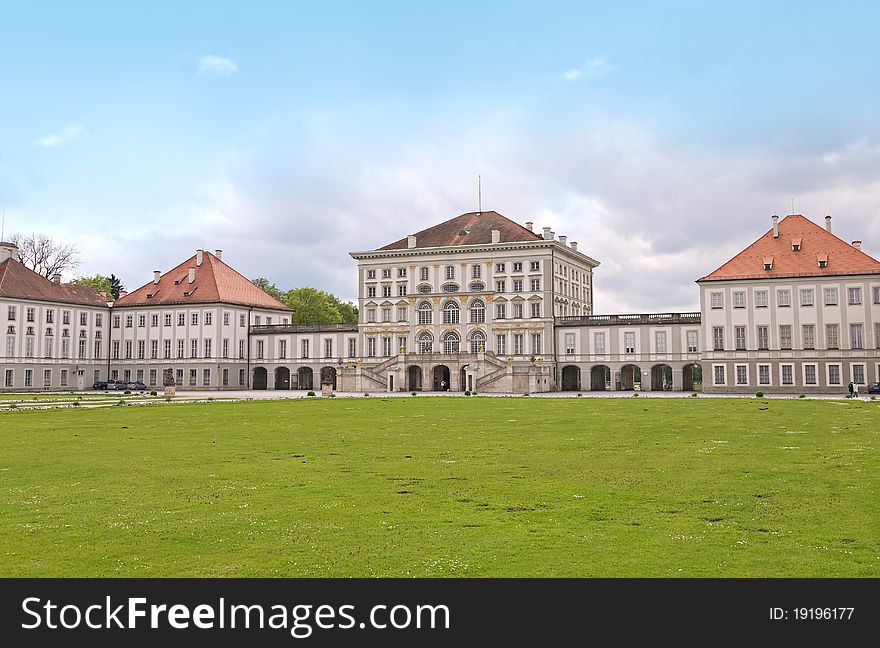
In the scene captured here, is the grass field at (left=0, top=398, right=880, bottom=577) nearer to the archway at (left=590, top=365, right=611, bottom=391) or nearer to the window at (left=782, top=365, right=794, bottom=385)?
the window at (left=782, top=365, right=794, bottom=385)

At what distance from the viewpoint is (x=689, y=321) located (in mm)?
72375

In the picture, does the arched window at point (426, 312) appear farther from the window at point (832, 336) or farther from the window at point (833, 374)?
the window at point (833, 374)

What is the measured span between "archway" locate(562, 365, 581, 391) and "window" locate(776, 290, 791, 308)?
20783 millimetres

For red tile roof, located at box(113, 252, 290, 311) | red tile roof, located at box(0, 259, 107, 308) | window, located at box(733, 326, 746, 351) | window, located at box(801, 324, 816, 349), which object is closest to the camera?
window, located at box(801, 324, 816, 349)

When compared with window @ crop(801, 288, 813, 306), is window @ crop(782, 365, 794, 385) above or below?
below

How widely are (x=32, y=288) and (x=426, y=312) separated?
36.9m

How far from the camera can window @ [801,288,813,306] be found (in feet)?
209

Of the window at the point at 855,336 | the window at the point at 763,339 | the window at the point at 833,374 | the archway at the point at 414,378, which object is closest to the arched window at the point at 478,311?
the archway at the point at 414,378

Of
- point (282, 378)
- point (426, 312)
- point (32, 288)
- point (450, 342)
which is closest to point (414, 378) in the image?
point (450, 342)

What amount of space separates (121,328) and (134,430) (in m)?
66.5

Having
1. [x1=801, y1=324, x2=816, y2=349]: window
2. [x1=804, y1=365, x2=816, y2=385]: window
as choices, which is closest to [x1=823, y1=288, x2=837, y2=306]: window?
[x1=801, y1=324, x2=816, y2=349]: window

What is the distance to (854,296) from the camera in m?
62.7

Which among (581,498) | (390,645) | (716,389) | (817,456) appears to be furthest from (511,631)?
(716,389)

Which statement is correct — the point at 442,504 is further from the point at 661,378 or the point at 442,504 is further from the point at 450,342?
the point at 661,378
